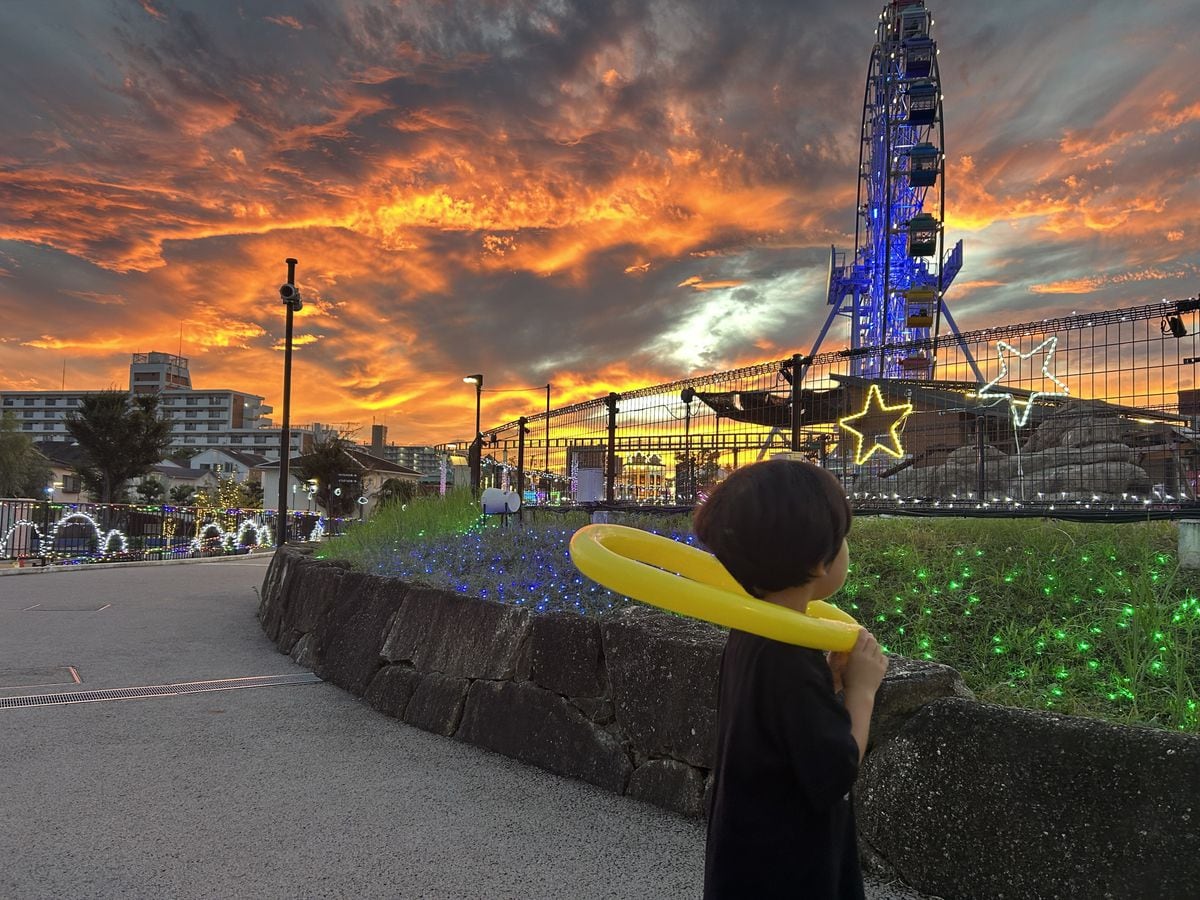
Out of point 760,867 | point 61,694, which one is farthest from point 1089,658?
point 61,694

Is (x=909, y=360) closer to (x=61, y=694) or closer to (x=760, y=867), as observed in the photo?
(x=760, y=867)

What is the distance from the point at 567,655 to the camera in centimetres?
399

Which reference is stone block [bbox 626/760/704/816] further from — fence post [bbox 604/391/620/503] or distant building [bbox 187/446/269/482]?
distant building [bbox 187/446/269/482]

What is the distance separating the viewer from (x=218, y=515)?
78.0ft

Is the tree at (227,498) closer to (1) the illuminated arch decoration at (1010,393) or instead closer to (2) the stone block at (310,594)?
(2) the stone block at (310,594)

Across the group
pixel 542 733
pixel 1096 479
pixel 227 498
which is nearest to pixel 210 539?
pixel 542 733

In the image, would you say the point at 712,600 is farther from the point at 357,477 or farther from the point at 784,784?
the point at 357,477

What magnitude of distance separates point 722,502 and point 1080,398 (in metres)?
6.36

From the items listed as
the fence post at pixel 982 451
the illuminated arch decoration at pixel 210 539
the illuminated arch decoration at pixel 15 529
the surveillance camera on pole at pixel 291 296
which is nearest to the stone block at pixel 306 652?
the fence post at pixel 982 451

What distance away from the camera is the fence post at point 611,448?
9953 millimetres

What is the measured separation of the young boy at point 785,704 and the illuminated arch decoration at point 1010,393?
245 inches

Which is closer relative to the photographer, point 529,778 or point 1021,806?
point 1021,806

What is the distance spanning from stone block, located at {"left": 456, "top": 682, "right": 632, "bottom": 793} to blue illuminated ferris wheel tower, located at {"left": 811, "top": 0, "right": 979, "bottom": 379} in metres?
25.4

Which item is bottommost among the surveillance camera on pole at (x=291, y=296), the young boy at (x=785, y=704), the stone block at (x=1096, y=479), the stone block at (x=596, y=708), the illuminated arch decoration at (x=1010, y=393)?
the stone block at (x=596, y=708)
